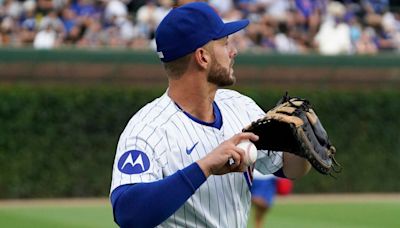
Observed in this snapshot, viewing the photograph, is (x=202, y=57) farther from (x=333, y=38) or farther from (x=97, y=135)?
(x=333, y=38)

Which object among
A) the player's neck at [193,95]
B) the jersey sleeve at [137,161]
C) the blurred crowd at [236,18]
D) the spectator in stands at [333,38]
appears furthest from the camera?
the spectator in stands at [333,38]

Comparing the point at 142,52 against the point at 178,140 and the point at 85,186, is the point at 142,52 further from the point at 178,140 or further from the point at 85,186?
the point at 178,140

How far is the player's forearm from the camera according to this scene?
189 inches

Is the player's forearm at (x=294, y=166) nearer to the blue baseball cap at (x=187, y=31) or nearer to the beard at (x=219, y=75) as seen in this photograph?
the beard at (x=219, y=75)

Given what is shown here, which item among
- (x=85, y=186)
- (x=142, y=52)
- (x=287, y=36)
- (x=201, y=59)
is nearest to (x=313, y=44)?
(x=287, y=36)

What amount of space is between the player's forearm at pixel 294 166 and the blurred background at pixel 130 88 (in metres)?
11.0

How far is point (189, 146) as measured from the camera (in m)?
4.57

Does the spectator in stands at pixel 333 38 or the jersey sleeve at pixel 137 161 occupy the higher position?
the jersey sleeve at pixel 137 161

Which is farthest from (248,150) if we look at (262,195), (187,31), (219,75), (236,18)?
(236,18)

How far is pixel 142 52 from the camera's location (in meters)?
18.5

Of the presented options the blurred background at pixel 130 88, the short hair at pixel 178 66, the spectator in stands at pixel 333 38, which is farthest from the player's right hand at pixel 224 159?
the spectator in stands at pixel 333 38

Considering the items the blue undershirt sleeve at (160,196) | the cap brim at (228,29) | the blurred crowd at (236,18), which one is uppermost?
the cap brim at (228,29)

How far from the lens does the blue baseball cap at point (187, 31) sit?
4562 mm

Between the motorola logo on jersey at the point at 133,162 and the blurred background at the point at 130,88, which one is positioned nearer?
the motorola logo on jersey at the point at 133,162
